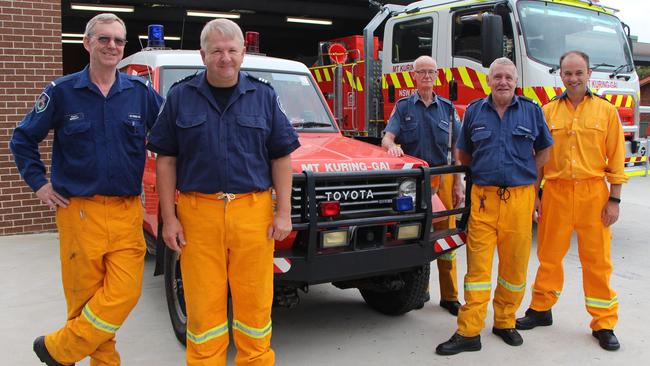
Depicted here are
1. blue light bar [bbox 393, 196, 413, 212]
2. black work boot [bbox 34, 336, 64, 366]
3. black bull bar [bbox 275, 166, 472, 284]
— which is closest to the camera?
black work boot [bbox 34, 336, 64, 366]

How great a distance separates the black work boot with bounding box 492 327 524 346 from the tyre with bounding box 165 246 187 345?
2.10m

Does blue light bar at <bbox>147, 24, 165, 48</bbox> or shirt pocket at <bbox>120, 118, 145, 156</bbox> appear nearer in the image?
shirt pocket at <bbox>120, 118, 145, 156</bbox>

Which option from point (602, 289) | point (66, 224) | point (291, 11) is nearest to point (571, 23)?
point (602, 289)

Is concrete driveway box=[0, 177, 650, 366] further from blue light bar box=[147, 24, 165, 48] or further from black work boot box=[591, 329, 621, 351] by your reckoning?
blue light bar box=[147, 24, 165, 48]

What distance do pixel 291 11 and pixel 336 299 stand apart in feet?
40.7

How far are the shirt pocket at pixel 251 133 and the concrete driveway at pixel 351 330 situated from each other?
1.54 meters

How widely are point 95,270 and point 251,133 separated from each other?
1108 mm

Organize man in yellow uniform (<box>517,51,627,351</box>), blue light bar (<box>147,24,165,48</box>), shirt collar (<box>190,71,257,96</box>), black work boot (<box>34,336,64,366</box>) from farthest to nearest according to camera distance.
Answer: blue light bar (<box>147,24,165,48</box>)
man in yellow uniform (<box>517,51,627,351</box>)
black work boot (<box>34,336,64,366</box>)
shirt collar (<box>190,71,257,96</box>)

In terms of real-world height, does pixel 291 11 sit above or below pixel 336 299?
above

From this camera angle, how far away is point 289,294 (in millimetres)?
3668

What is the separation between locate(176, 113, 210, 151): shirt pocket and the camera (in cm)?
280

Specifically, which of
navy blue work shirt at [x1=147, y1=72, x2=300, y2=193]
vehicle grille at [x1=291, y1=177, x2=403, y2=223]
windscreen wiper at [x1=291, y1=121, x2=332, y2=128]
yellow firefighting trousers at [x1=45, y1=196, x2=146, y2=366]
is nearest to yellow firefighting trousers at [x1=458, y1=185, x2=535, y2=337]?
vehicle grille at [x1=291, y1=177, x2=403, y2=223]

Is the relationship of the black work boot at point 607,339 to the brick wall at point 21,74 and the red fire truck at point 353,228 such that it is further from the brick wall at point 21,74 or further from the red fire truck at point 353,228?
the brick wall at point 21,74

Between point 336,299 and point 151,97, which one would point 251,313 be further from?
point 336,299
